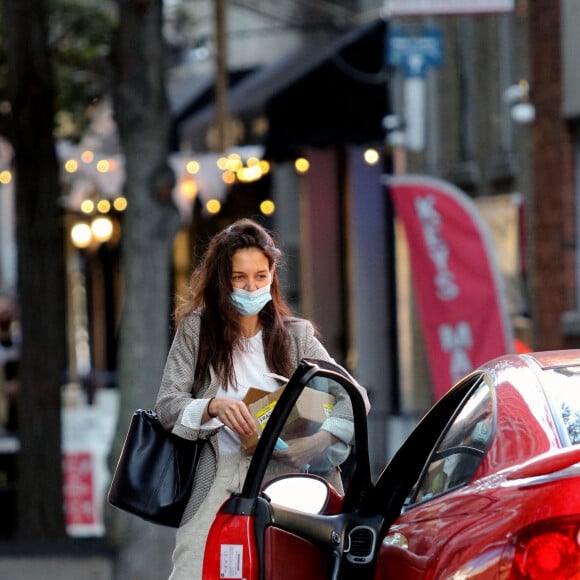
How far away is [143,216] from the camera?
36.9 feet

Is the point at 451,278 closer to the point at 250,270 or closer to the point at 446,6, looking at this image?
the point at 446,6

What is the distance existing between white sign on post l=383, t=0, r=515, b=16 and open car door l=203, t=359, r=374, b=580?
876cm

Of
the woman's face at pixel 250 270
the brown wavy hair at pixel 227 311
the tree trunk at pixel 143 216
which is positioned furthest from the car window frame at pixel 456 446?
the tree trunk at pixel 143 216

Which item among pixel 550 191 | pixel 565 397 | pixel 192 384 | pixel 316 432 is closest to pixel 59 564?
pixel 550 191

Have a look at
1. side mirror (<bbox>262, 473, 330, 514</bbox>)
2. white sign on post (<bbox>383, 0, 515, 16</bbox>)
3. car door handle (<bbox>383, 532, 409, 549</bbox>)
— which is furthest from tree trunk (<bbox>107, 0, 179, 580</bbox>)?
car door handle (<bbox>383, 532, 409, 549</bbox>)

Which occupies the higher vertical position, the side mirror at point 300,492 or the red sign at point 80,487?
the side mirror at point 300,492

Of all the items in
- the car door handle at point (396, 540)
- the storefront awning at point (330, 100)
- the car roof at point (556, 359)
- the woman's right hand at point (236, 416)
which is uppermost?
the storefront awning at point (330, 100)

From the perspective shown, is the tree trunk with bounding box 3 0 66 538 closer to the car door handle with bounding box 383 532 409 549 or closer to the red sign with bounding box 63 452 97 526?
the red sign with bounding box 63 452 97 526

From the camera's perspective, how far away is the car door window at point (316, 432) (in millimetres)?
4645

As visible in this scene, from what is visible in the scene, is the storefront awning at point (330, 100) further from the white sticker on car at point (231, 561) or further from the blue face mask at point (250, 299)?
the white sticker on car at point (231, 561)

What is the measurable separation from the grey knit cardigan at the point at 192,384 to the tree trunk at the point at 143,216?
6.06 meters

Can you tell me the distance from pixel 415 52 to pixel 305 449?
10.2 metres

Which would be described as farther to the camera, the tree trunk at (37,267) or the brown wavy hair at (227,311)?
the tree trunk at (37,267)

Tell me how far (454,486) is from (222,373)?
1089mm
